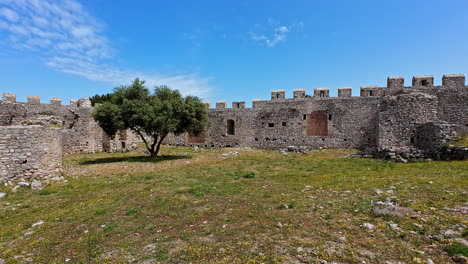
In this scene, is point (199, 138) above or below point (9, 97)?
below

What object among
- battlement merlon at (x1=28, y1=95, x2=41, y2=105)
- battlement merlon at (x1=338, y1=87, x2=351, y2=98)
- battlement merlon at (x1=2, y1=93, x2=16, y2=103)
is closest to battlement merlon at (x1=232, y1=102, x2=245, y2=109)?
battlement merlon at (x1=338, y1=87, x2=351, y2=98)

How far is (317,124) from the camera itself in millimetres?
26734

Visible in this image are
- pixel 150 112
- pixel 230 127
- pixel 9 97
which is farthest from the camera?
pixel 230 127

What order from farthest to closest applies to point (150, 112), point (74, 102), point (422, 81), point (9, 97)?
point (74, 102), point (9, 97), point (422, 81), point (150, 112)

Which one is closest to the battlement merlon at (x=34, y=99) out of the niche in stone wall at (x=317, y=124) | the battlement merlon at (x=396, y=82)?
the niche in stone wall at (x=317, y=124)

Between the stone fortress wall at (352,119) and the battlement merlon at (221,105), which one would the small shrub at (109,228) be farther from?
the battlement merlon at (221,105)

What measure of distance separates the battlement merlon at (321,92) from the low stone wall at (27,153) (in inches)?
941

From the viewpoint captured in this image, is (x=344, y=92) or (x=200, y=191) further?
(x=344, y=92)

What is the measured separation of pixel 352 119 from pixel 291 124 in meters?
6.45

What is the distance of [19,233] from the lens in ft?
19.8

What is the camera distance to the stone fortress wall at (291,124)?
474 inches

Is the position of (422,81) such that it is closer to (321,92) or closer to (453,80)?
(453,80)

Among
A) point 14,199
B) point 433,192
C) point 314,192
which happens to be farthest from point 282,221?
point 14,199

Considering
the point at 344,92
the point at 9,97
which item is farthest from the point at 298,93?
the point at 9,97
